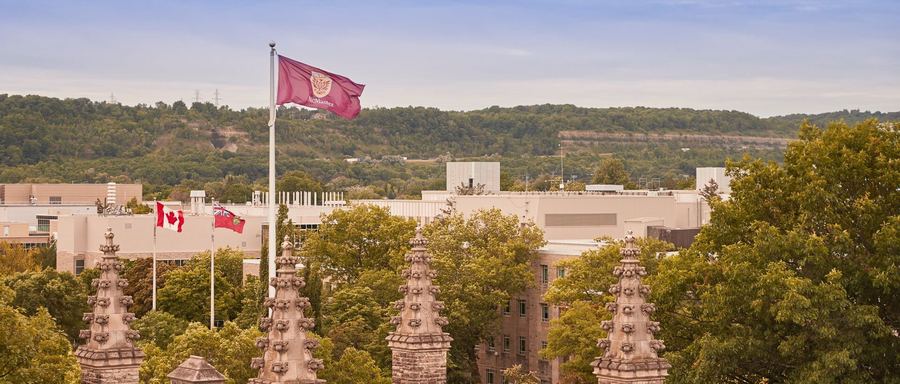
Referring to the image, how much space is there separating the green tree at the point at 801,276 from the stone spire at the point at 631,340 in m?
16.5

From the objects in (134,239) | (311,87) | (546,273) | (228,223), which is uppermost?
(311,87)

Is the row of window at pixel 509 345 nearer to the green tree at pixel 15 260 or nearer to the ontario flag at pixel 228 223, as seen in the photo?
the ontario flag at pixel 228 223

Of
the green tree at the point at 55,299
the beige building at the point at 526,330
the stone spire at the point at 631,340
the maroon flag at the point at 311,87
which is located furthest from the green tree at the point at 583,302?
the stone spire at the point at 631,340

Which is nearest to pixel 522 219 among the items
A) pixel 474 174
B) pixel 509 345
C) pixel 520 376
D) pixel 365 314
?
pixel 509 345

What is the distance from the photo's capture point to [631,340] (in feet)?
168

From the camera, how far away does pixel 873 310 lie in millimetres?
68250

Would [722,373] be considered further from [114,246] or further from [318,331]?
[318,331]

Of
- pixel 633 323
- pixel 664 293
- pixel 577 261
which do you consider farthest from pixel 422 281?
pixel 577 261

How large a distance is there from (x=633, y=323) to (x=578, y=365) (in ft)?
168

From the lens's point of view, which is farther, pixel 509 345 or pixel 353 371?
pixel 509 345

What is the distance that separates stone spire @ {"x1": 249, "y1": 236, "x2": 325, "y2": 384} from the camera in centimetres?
4666

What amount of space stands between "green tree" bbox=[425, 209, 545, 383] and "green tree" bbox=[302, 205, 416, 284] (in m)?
2.32

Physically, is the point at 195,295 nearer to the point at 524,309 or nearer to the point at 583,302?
the point at 524,309

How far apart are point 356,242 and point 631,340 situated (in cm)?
8647
